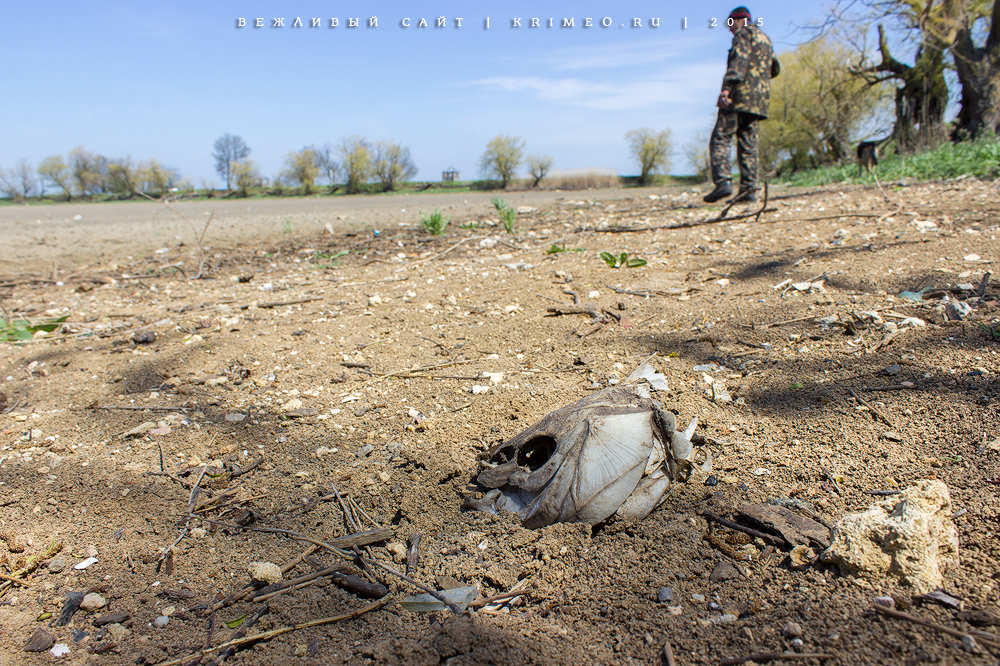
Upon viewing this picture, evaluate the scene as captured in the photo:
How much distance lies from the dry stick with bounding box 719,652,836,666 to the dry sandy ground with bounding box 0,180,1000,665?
24 millimetres

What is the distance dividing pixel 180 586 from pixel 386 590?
0.55 meters

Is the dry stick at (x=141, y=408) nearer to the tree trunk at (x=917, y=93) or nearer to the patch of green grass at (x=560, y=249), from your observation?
the patch of green grass at (x=560, y=249)

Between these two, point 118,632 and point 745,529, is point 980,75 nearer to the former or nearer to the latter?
point 745,529

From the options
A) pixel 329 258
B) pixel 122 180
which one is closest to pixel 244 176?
pixel 122 180

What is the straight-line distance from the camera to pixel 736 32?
6.30 meters

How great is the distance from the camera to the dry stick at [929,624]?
104cm

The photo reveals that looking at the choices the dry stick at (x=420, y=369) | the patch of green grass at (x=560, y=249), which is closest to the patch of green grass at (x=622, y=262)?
the patch of green grass at (x=560, y=249)

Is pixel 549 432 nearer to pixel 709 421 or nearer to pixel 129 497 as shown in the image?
pixel 709 421

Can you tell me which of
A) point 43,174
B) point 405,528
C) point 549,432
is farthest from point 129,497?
point 43,174

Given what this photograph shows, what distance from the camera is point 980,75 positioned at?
10.5 meters

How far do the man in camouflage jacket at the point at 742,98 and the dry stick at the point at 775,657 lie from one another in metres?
5.64

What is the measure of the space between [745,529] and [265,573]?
4.12ft

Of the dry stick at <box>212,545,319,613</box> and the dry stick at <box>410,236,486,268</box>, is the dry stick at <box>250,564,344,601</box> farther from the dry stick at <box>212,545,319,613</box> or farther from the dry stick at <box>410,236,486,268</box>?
the dry stick at <box>410,236,486,268</box>

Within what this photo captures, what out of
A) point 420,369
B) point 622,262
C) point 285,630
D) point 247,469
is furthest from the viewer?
point 622,262
